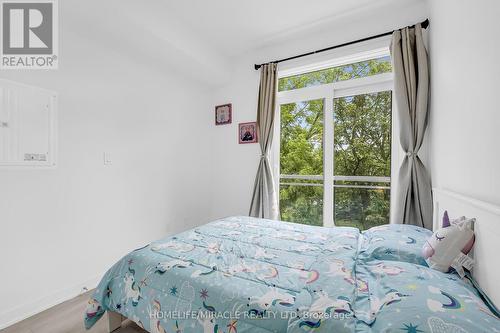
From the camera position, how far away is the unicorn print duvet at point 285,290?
2.66ft

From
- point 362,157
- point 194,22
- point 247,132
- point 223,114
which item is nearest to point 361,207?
point 362,157

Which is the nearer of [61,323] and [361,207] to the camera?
[61,323]

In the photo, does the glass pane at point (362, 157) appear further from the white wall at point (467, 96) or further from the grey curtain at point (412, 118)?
the white wall at point (467, 96)

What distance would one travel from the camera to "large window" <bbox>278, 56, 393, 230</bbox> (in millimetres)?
2566

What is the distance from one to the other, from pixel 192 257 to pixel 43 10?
2269 millimetres

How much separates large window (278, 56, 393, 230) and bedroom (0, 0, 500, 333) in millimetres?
20

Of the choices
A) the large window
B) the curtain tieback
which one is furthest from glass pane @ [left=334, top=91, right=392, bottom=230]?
the curtain tieback

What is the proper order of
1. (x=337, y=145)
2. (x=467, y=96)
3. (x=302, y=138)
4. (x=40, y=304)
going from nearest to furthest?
(x=467, y=96)
(x=40, y=304)
(x=337, y=145)
(x=302, y=138)

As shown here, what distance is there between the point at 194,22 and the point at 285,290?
107 inches

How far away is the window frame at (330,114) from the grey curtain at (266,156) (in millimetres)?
158

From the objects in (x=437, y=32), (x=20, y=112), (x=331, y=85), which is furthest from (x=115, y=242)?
(x=437, y=32)

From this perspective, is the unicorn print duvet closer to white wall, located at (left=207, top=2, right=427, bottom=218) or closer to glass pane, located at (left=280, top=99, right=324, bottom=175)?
glass pane, located at (left=280, top=99, right=324, bottom=175)

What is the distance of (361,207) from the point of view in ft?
8.71

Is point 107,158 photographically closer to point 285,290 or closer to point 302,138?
point 285,290
